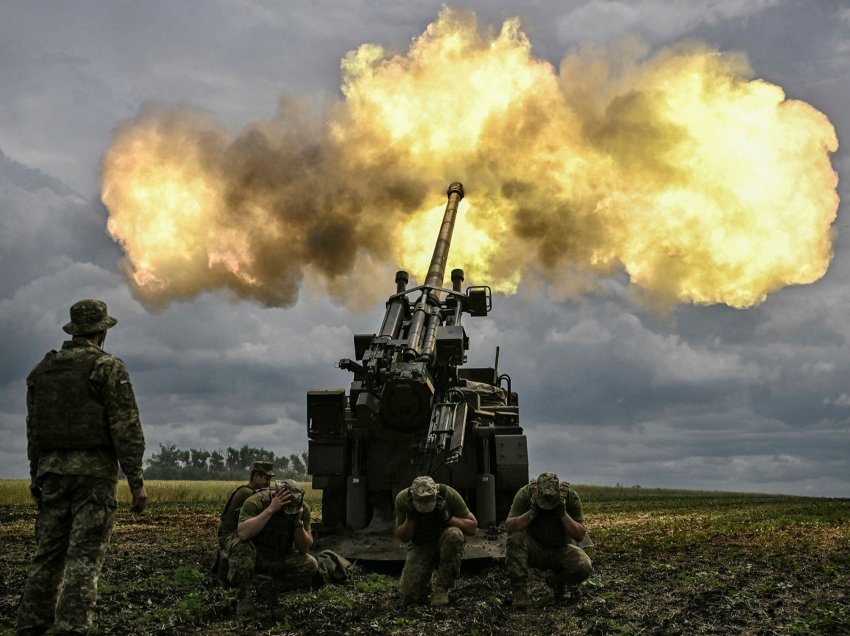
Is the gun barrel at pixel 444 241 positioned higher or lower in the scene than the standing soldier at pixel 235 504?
higher

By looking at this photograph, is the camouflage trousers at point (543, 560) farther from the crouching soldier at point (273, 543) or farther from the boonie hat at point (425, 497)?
the crouching soldier at point (273, 543)

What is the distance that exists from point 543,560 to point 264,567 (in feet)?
9.82

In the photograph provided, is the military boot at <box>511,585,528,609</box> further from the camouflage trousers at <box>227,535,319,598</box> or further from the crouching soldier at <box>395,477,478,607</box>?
the camouflage trousers at <box>227,535,319,598</box>

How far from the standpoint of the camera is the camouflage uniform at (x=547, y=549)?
875 cm

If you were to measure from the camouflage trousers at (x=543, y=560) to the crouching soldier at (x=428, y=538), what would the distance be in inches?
20.3

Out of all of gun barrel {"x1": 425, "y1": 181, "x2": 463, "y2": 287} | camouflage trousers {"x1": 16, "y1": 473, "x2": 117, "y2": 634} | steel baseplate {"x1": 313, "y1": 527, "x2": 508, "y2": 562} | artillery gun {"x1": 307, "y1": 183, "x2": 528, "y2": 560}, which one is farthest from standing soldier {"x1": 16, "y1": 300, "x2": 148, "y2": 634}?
gun barrel {"x1": 425, "y1": 181, "x2": 463, "y2": 287}

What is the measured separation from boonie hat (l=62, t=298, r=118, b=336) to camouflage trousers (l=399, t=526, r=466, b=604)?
161 inches

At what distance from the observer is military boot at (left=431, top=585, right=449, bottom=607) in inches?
329

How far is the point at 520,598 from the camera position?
8578 mm

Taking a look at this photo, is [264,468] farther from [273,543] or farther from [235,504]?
[273,543]

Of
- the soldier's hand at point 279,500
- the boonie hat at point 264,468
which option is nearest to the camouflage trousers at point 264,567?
the soldier's hand at point 279,500

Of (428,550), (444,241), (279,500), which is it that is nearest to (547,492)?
(428,550)

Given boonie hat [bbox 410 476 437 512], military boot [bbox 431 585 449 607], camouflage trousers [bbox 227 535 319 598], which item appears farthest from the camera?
boonie hat [bbox 410 476 437 512]

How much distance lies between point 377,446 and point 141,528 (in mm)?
7309
